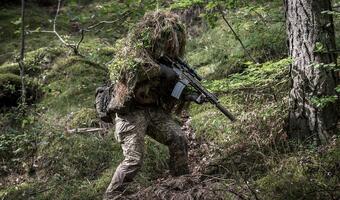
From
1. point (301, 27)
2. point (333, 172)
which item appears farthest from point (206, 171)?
point (301, 27)

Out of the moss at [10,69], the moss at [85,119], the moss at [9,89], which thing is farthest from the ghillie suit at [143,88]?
the moss at [10,69]

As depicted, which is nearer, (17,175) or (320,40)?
(320,40)

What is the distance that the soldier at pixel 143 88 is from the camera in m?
4.90

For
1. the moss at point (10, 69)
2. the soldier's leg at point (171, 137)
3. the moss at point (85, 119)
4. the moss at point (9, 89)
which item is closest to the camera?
the soldier's leg at point (171, 137)

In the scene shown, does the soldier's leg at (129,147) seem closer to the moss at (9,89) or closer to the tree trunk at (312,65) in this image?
the tree trunk at (312,65)

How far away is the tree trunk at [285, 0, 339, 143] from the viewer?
4914 millimetres

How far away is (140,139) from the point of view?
512cm

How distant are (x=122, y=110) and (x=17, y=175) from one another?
9.34 ft

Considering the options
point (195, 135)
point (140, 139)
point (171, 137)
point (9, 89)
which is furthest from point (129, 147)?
point (9, 89)

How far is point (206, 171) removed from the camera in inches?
223

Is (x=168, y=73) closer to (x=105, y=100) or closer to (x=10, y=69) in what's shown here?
(x=105, y=100)

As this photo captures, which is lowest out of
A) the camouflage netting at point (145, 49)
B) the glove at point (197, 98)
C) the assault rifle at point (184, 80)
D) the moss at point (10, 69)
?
the moss at point (10, 69)

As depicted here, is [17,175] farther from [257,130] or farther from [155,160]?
[257,130]

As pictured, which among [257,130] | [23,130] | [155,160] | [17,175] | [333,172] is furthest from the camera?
[23,130]
